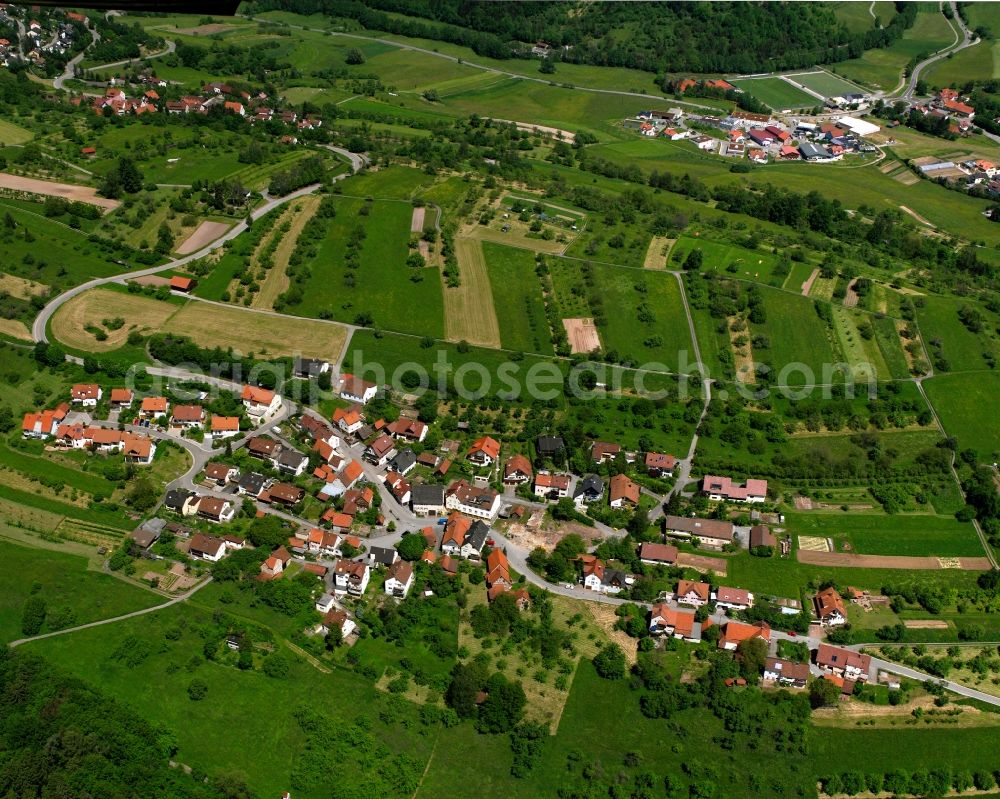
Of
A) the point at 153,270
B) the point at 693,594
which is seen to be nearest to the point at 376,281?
the point at 153,270

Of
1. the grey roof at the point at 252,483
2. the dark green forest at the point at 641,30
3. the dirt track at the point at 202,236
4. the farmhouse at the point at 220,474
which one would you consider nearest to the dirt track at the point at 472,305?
the grey roof at the point at 252,483

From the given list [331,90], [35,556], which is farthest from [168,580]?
[331,90]

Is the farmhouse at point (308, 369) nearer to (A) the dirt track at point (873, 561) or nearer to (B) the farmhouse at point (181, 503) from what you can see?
(B) the farmhouse at point (181, 503)

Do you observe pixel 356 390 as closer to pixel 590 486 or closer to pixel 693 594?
pixel 590 486

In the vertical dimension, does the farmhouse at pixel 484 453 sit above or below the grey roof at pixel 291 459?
above

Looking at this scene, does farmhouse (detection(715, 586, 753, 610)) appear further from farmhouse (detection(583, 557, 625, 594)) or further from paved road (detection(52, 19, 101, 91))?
paved road (detection(52, 19, 101, 91))

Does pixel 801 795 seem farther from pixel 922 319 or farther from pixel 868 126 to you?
pixel 868 126

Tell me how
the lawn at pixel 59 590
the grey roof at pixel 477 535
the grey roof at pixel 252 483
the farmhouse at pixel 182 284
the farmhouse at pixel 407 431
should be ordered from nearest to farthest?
the lawn at pixel 59 590, the grey roof at pixel 477 535, the grey roof at pixel 252 483, the farmhouse at pixel 407 431, the farmhouse at pixel 182 284
